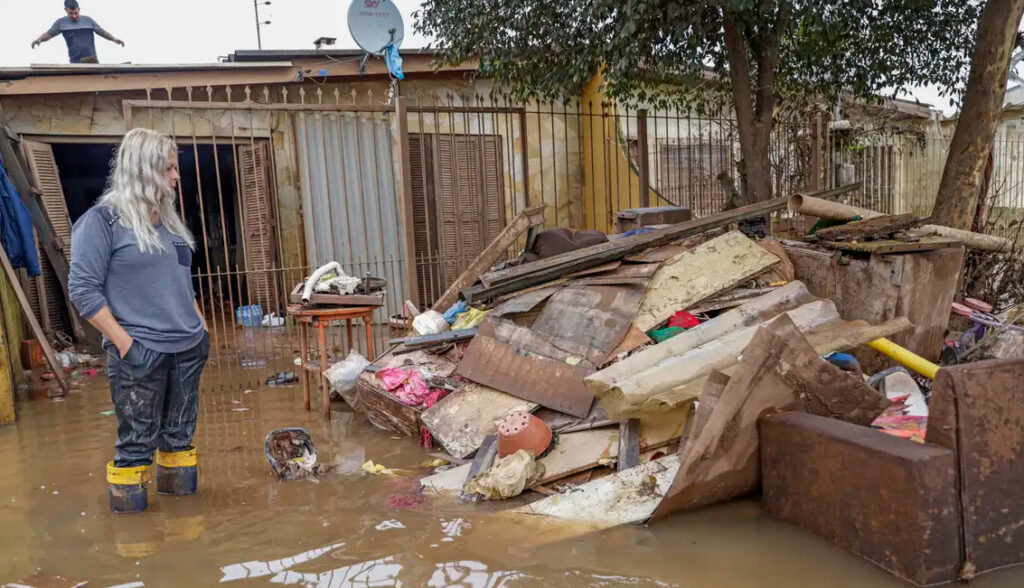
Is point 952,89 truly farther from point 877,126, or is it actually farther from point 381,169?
point 381,169

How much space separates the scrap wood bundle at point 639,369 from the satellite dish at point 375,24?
4188 millimetres

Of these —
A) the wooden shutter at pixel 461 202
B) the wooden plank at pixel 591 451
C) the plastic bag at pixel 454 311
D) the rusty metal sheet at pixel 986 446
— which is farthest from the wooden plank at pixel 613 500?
the wooden shutter at pixel 461 202

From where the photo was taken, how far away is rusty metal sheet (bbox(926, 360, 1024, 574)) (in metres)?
2.76

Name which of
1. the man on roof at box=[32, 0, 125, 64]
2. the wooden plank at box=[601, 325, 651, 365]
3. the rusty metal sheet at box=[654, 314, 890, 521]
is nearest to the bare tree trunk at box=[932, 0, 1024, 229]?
the wooden plank at box=[601, 325, 651, 365]

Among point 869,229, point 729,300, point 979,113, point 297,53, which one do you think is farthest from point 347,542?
point 297,53

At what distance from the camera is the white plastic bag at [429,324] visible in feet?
19.1

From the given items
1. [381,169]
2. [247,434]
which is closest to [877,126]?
[381,169]

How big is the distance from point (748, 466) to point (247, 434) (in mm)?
3439

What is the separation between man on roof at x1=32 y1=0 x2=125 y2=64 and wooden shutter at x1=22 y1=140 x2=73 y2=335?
5.78ft

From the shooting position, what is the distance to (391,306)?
9148mm

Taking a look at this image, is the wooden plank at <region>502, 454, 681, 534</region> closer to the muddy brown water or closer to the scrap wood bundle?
the scrap wood bundle

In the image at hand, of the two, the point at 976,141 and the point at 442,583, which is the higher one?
the point at 976,141

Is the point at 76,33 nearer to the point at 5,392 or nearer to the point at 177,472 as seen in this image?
the point at 5,392

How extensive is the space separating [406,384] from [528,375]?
0.95 meters
